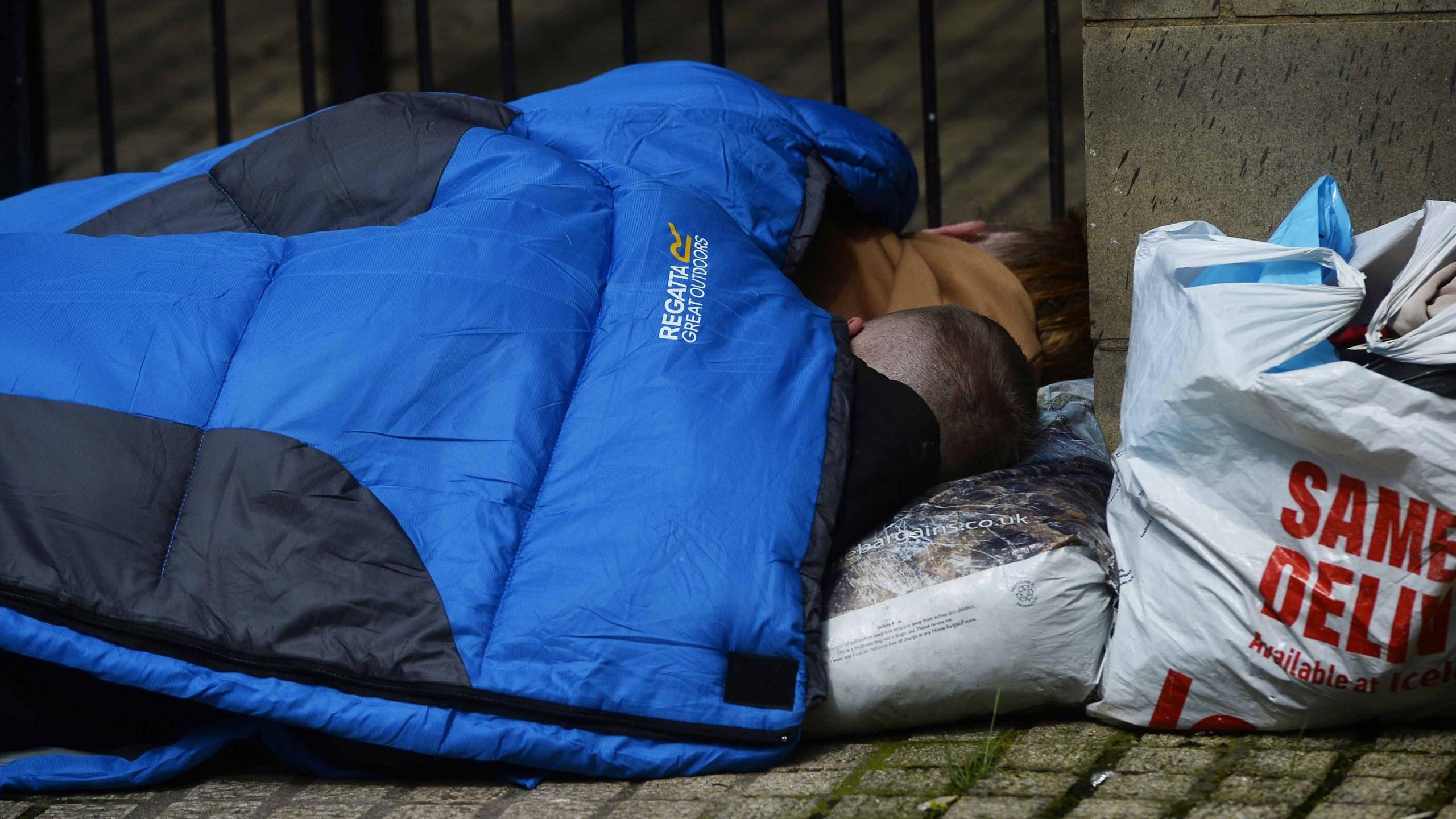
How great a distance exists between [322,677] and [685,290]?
2.63ft

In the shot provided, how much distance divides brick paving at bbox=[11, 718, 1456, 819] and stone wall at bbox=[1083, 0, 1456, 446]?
103 centimetres

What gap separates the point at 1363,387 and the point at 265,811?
5.04 feet

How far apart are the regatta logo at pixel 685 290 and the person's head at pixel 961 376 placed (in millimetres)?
329

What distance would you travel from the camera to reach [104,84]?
143 inches

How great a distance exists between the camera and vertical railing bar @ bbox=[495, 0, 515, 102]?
3.45 meters

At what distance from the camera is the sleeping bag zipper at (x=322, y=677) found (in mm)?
1744

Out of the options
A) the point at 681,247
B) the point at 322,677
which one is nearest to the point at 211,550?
the point at 322,677

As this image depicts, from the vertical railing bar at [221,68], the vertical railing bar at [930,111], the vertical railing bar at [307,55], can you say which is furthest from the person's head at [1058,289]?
the vertical railing bar at [221,68]

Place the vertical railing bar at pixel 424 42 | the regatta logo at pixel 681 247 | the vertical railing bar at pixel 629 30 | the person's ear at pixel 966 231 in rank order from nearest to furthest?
1. the regatta logo at pixel 681 247
2. the person's ear at pixel 966 231
3. the vertical railing bar at pixel 629 30
4. the vertical railing bar at pixel 424 42

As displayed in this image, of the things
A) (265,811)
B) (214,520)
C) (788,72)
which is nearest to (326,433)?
(214,520)

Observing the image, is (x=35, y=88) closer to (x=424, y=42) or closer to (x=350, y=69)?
(x=350, y=69)

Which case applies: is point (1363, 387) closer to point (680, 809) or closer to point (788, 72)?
point (680, 809)

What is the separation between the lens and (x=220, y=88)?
12.3 feet

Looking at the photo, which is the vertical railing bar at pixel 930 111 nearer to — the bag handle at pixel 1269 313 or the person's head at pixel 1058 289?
the person's head at pixel 1058 289
